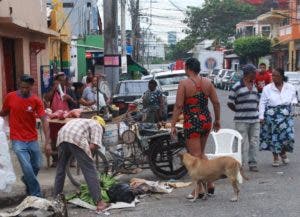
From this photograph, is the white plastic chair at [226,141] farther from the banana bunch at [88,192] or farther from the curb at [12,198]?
the curb at [12,198]

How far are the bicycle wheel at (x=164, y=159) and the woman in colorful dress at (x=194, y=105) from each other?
1.47 meters

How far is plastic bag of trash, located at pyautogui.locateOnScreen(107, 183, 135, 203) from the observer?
Answer: 26.5 ft

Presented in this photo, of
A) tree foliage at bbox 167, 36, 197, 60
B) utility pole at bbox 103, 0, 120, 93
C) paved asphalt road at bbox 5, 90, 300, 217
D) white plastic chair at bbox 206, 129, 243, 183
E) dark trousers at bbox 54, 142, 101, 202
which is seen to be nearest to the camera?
paved asphalt road at bbox 5, 90, 300, 217

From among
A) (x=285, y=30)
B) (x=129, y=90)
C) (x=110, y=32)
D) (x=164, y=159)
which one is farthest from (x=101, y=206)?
(x=285, y=30)

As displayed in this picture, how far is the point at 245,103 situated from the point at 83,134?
3.61 m

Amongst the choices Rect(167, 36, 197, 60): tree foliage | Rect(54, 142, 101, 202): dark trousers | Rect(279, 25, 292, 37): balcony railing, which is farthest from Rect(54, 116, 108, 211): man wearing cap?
Rect(167, 36, 197, 60): tree foliage

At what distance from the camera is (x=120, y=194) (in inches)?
318

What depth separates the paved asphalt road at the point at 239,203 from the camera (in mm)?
7386

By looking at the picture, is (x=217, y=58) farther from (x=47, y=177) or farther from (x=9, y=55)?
(x=47, y=177)

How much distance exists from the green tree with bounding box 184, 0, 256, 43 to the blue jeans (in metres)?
68.1

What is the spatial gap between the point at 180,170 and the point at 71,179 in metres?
1.80

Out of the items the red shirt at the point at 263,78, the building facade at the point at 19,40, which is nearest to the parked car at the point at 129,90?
the building facade at the point at 19,40

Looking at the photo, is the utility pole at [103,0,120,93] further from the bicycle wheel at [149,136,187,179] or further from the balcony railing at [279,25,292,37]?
the balcony railing at [279,25,292,37]

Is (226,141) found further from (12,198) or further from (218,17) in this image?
(218,17)
